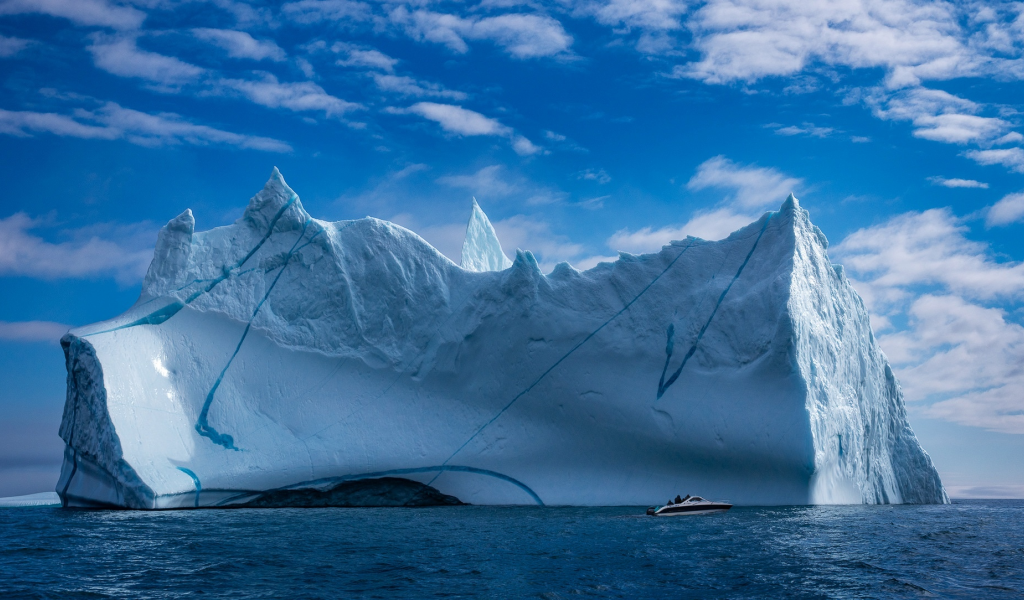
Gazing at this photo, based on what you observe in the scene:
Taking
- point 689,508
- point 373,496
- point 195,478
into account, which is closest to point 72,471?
point 195,478

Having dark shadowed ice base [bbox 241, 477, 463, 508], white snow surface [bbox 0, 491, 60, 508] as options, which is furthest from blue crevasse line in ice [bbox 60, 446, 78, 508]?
white snow surface [bbox 0, 491, 60, 508]

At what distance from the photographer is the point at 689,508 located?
12.5m

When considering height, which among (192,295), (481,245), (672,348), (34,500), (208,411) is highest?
(481,245)

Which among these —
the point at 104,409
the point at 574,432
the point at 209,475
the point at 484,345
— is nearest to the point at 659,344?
the point at 574,432

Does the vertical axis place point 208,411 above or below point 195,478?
above

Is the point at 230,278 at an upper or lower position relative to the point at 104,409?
upper

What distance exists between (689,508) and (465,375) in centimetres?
539

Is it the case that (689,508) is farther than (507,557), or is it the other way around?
(689,508)

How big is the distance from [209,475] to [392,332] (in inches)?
179

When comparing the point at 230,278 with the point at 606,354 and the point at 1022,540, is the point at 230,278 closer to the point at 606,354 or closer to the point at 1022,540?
the point at 606,354

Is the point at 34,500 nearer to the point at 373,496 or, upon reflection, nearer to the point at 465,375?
the point at 373,496

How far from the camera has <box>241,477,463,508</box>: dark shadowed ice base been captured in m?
14.5

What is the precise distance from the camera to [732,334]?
47.9ft

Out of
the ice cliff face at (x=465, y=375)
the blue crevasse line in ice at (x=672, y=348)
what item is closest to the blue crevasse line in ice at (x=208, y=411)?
the ice cliff face at (x=465, y=375)
